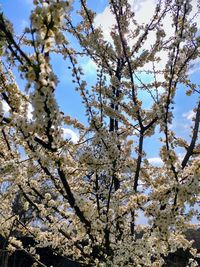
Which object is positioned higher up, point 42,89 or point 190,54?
point 190,54

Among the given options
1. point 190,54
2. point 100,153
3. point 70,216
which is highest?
point 190,54

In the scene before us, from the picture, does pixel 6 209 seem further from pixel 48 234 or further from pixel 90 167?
pixel 90 167

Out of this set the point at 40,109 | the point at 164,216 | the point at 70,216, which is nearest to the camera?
the point at 40,109

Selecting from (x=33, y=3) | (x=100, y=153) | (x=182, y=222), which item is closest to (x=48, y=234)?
(x=100, y=153)

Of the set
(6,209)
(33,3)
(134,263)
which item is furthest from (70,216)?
(33,3)

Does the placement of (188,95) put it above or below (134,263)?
above

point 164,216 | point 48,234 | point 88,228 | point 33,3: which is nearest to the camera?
point 33,3

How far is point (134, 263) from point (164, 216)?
1.62m

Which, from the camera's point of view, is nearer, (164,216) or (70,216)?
(164,216)

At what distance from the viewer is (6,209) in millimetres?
7992

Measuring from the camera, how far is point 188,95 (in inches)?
266

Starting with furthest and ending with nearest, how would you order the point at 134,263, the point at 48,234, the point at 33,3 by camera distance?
1. the point at 48,234
2. the point at 134,263
3. the point at 33,3

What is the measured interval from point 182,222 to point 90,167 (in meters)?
1.47

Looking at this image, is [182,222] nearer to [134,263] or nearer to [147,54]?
[134,263]
